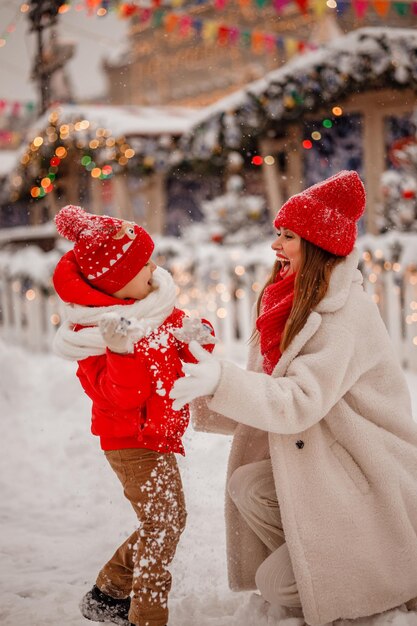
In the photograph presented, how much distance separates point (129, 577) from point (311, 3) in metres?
8.41

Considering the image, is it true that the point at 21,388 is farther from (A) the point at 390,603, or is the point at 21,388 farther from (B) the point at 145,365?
(A) the point at 390,603

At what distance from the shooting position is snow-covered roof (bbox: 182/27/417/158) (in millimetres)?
7484

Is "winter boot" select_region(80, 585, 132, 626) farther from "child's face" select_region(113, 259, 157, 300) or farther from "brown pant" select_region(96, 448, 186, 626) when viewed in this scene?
"child's face" select_region(113, 259, 157, 300)

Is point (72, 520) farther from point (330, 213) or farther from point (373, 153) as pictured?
point (373, 153)

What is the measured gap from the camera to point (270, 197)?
1009cm

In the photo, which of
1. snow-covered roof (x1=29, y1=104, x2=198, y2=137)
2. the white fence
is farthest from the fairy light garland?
the white fence

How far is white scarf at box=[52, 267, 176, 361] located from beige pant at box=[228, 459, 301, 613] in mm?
667

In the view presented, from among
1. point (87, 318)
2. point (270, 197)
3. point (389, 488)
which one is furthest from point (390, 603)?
point (270, 197)

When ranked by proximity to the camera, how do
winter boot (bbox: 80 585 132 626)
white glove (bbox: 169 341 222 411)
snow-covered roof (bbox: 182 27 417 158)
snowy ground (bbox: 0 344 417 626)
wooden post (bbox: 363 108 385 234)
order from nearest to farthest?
white glove (bbox: 169 341 222 411) < winter boot (bbox: 80 585 132 626) < snowy ground (bbox: 0 344 417 626) < snow-covered roof (bbox: 182 27 417 158) < wooden post (bbox: 363 108 385 234)

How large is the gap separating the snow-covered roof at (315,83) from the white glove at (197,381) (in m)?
6.35

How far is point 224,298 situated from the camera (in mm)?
7820

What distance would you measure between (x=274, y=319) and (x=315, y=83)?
6312 millimetres

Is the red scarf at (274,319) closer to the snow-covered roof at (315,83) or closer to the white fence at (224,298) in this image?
the white fence at (224,298)

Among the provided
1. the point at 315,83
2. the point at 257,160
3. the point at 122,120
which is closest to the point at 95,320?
the point at 315,83
